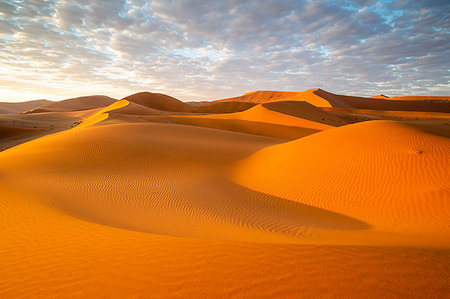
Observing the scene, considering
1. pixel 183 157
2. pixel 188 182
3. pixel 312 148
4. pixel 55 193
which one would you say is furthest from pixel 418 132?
pixel 55 193

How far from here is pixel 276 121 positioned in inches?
1122

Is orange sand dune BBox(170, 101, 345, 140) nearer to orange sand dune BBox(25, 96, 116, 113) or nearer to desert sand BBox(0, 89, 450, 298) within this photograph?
desert sand BBox(0, 89, 450, 298)

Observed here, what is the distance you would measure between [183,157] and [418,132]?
1084cm

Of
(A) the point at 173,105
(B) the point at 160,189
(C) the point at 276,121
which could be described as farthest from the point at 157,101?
(B) the point at 160,189

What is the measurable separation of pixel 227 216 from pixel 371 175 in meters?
5.40

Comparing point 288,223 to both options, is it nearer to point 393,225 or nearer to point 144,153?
point 393,225

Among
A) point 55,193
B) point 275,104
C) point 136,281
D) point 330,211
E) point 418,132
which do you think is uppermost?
point 275,104

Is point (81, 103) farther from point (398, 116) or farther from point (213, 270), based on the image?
point (213, 270)

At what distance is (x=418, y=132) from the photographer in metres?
10.5

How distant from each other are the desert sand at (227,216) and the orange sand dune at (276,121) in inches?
379

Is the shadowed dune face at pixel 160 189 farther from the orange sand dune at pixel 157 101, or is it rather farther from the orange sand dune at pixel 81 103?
the orange sand dune at pixel 81 103

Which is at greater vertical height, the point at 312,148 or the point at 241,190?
the point at 312,148

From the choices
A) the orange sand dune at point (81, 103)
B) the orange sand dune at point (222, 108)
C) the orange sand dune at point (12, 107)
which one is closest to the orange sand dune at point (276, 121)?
the orange sand dune at point (222, 108)

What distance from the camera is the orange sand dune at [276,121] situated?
25.9 meters
